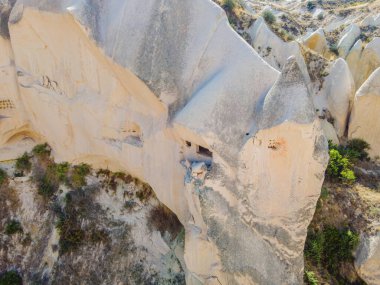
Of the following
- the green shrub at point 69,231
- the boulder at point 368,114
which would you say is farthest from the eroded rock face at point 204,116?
the boulder at point 368,114

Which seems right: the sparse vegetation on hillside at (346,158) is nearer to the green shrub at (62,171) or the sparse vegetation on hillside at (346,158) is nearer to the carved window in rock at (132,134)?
the carved window in rock at (132,134)

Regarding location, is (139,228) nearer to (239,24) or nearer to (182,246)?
(182,246)

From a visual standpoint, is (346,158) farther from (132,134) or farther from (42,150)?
(42,150)

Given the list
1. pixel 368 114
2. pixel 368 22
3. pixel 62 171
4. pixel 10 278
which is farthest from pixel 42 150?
pixel 368 22

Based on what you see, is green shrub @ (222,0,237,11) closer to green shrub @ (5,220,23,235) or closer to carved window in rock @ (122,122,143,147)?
carved window in rock @ (122,122,143,147)

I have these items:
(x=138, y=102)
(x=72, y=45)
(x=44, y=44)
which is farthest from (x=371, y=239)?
(x=44, y=44)

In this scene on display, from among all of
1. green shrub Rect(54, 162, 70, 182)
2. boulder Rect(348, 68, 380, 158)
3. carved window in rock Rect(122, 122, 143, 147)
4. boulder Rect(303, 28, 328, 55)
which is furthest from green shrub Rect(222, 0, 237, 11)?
green shrub Rect(54, 162, 70, 182)

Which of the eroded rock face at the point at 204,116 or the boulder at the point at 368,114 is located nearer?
the eroded rock face at the point at 204,116
